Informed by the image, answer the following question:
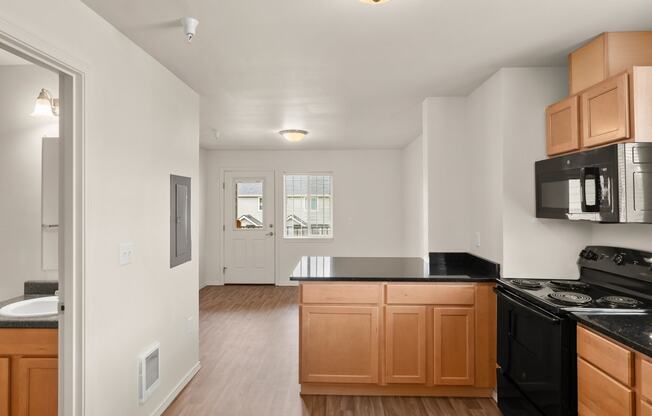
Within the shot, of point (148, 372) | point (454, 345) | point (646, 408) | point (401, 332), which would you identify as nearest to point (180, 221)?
point (148, 372)

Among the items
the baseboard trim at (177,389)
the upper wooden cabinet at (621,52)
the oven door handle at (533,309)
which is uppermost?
the upper wooden cabinet at (621,52)

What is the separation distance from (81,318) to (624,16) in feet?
10.5

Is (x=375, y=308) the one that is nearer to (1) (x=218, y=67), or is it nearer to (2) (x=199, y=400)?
(2) (x=199, y=400)

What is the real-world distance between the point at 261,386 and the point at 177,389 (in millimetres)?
633

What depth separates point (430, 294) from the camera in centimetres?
294

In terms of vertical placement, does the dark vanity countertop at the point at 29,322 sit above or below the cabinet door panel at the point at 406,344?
above

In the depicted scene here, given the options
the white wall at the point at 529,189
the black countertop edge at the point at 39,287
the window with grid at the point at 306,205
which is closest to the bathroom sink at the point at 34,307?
the black countertop edge at the point at 39,287

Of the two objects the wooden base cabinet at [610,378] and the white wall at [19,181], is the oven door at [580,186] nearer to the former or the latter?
the wooden base cabinet at [610,378]

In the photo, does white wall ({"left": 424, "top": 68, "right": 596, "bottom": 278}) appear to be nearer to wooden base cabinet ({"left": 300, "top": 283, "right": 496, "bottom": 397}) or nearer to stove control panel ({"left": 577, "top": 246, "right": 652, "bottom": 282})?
stove control panel ({"left": 577, "top": 246, "right": 652, "bottom": 282})

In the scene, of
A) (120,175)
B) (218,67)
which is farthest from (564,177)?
(120,175)

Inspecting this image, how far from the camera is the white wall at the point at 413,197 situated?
18.7 feet

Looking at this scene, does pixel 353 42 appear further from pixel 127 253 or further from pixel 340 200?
pixel 340 200

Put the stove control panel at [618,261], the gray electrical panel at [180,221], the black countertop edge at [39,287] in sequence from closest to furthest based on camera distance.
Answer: the stove control panel at [618,261], the black countertop edge at [39,287], the gray electrical panel at [180,221]

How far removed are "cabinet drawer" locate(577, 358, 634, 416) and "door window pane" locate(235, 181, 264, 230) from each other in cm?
567
